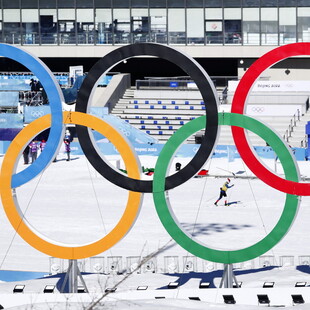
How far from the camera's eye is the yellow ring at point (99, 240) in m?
23.1

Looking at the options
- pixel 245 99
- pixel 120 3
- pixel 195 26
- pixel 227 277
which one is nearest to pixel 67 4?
pixel 120 3

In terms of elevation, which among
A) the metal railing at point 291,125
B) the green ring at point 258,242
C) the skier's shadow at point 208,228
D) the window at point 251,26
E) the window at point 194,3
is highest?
the window at point 194,3

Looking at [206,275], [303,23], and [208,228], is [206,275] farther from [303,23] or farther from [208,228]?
[303,23]

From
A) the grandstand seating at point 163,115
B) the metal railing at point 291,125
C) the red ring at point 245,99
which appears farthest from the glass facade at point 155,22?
the red ring at point 245,99

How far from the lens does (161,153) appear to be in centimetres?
2325

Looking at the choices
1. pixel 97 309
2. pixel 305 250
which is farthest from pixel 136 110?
pixel 97 309

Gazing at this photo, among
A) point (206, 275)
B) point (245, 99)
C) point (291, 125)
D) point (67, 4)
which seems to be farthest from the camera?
point (67, 4)

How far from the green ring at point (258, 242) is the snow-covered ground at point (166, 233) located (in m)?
0.72

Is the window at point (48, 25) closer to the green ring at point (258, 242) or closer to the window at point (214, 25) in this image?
the window at point (214, 25)

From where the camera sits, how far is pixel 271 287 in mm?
22547

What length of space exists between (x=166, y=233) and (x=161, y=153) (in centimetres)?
728

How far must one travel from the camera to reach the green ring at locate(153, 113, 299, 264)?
22734 mm

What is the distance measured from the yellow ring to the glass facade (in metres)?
32.9

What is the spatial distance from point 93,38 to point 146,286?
34914 mm
